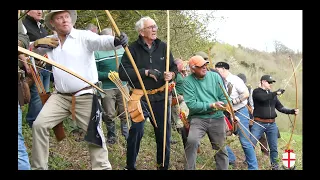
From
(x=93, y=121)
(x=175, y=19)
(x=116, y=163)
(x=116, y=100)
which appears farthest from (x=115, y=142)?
(x=175, y=19)

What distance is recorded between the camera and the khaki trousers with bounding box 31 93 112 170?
547 centimetres

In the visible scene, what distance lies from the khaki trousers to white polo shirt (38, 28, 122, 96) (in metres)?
0.12

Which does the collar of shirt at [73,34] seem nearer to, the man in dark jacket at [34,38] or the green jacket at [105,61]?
the man in dark jacket at [34,38]

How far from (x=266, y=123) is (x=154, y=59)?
9.25 ft

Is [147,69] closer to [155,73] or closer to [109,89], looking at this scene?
[155,73]

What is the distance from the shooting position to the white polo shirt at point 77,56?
561cm

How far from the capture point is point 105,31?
8055 millimetres

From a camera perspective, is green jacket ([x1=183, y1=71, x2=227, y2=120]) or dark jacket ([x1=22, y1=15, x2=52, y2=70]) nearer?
green jacket ([x1=183, y1=71, x2=227, y2=120])

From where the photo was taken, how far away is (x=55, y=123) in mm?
5629

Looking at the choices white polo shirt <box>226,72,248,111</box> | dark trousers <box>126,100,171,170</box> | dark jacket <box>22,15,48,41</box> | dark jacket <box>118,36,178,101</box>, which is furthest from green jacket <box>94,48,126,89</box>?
white polo shirt <box>226,72,248,111</box>

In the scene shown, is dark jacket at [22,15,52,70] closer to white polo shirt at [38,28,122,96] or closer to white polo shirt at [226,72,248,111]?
white polo shirt at [38,28,122,96]

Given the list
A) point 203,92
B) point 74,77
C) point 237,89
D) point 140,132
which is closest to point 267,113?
point 237,89

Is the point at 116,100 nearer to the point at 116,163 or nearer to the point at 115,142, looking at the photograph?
the point at 115,142

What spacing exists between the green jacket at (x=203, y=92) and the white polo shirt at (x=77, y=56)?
139cm
